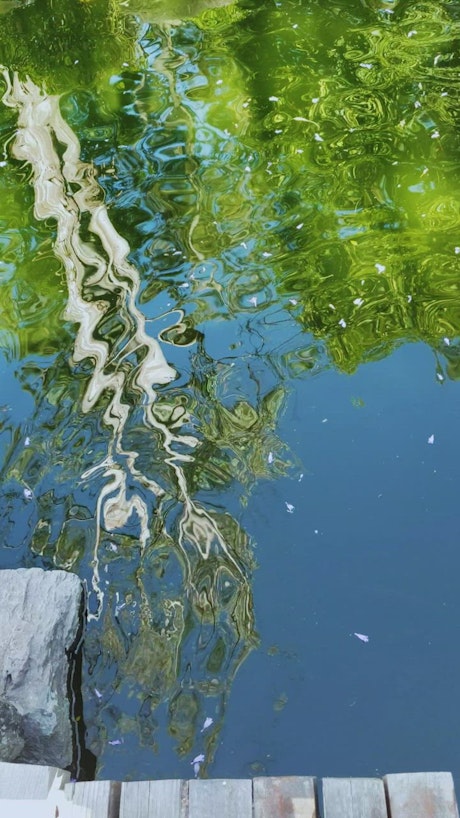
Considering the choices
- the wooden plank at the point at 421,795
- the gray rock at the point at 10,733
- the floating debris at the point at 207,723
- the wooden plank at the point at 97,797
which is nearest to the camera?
the wooden plank at the point at 421,795

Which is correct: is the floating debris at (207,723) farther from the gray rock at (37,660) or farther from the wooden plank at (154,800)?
the wooden plank at (154,800)

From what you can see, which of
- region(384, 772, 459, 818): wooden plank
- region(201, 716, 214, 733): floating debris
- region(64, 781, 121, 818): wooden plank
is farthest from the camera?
region(201, 716, 214, 733): floating debris

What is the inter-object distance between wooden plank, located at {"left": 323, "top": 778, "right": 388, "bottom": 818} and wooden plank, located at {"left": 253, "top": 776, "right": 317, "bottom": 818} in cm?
4

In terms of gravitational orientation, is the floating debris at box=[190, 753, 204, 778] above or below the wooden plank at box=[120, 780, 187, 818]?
below

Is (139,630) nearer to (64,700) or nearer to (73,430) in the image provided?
(64,700)

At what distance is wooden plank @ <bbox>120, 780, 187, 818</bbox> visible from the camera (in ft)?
7.75

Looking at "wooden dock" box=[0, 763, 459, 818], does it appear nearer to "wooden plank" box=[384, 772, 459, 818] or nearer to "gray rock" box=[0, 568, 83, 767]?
"wooden plank" box=[384, 772, 459, 818]

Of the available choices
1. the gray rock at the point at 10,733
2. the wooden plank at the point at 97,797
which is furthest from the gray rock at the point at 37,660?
the wooden plank at the point at 97,797

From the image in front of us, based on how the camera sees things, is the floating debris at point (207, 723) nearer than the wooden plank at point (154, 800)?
No

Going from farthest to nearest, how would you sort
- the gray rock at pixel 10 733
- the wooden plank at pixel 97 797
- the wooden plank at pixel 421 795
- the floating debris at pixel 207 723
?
the floating debris at pixel 207 723 → the gray rock at pixel 10 733 → the wooden plank at pixel 97 797 → the wooden plank at pixel 421 795

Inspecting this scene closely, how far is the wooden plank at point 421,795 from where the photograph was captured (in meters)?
2.29

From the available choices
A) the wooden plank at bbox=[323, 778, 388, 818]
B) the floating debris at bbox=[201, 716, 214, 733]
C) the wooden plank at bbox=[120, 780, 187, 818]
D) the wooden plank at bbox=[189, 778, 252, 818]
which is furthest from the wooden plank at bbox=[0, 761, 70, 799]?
the wooden plank at bbox=[323, 778, 388, 818]

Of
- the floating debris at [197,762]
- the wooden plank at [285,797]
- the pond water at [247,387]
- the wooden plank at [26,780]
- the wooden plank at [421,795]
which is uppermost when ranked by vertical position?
the wooden plank at [26,780]

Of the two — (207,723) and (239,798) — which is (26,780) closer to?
(239,798)
